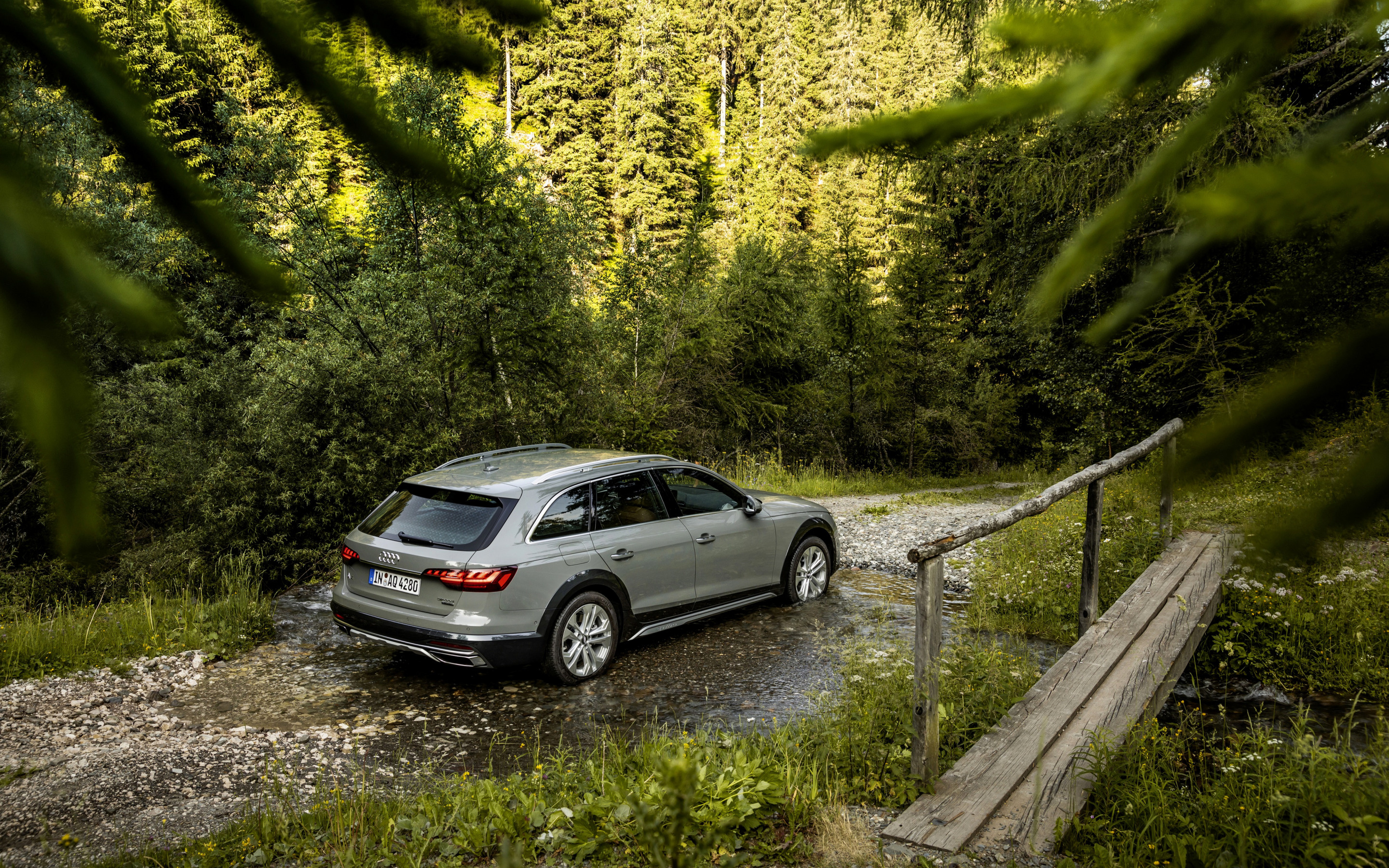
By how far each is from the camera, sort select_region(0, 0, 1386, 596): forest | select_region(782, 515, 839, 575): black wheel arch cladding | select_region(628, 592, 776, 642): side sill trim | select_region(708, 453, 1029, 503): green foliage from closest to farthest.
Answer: select_region(0, 0, 1386, 596): forest → select_region(628, 592, 776, 642): side sill trim → select_region(782, 515, 839, 575): black wheel arch cladding → select_region(708, 453, 1029, 503): green foliage

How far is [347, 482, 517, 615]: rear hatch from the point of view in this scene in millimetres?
5906

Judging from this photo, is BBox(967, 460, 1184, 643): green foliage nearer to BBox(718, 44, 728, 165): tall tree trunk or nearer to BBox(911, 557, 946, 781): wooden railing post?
BBox(911, 557, 946, 781): wooden railing post

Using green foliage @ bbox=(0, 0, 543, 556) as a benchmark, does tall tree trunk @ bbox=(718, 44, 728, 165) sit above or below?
above

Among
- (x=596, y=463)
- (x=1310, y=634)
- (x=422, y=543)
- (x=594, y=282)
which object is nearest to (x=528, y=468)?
(x=596, y=463)

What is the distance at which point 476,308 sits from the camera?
482 inches

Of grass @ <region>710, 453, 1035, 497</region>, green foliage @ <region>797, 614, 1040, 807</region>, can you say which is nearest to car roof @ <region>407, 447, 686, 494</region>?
green foliage @ <region>797, 614, 1040, 807</region>

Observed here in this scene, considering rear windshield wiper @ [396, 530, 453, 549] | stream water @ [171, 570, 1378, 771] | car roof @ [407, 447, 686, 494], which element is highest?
car roof @ [407, 447, 686, 494]

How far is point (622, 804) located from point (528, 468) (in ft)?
12.2

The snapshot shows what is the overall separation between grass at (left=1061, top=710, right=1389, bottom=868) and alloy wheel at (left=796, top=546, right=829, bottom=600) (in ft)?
15.2

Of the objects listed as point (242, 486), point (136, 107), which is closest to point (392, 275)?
point (242, 486)

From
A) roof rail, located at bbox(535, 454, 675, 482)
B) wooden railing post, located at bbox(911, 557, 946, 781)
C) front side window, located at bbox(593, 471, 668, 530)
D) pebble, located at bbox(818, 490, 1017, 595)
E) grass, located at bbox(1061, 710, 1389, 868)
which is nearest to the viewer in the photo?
grass, located at bbox(1061, 710, 1389, 868)

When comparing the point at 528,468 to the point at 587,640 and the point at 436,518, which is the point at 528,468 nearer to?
the point at 436,518

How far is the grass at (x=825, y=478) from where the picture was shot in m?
16.7

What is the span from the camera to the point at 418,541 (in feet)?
20.0
